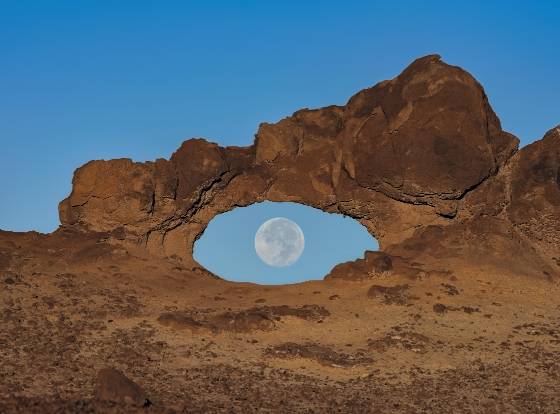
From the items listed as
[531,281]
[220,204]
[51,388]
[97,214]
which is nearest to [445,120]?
[531,281]

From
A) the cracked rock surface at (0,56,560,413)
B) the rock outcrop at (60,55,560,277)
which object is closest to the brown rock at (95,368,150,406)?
the cracked rock surface at (0,56,560,413)

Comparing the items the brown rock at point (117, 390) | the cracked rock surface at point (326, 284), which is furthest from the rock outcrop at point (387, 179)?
the brown rock at point (117, 390)

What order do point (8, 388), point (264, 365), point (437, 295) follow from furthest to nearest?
point (437, 295)
point (264, 365)
point (8, 388)

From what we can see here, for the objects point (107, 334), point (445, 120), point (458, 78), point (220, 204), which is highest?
point (458, 78)

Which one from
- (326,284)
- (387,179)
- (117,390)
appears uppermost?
(387,179)

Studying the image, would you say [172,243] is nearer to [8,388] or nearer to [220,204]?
[220,204]

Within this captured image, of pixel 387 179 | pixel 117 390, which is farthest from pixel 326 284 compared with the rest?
pixel 117 390

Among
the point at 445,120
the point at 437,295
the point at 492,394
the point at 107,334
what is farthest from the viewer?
the point at 445,120

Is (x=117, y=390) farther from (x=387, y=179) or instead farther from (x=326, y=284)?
(x=387, y=179)

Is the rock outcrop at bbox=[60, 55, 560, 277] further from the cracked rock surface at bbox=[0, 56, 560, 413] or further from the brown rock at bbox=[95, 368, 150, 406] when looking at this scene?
the brown rock at bbox=[95, 368, 150, 406]
